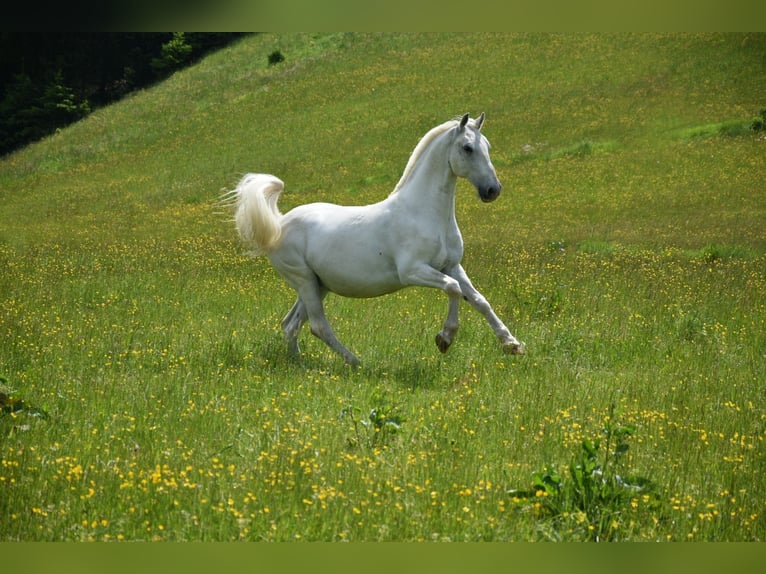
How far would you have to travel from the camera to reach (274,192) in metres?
10.3

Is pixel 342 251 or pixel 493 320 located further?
pixel 342 251

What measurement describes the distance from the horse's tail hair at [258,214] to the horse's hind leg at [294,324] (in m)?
0.75

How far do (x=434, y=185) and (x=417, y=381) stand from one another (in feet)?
7.01

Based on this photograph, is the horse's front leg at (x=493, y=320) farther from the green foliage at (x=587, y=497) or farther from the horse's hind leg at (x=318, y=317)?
the green foliage at (x=587, y=497)

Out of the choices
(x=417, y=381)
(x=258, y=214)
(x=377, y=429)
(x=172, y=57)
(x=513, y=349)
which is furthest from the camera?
(x=172, y=57)

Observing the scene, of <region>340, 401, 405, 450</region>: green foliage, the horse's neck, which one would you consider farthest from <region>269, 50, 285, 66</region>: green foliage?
<region>340, 401, 405, 450</region>: green foliage

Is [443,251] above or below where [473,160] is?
below

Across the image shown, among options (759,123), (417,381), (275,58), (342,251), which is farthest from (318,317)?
(275,58)

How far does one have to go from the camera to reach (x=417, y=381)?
888 cm

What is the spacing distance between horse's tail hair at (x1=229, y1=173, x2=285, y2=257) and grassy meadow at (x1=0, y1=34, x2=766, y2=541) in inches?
46.2

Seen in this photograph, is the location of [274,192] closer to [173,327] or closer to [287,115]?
[173,327]

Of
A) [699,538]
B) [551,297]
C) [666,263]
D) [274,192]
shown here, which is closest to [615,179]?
[666,263]

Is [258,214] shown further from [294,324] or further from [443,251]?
[443,251]

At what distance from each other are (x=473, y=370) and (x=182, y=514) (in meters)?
4.30
